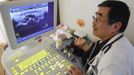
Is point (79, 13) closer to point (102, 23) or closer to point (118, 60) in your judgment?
point (102, 23)

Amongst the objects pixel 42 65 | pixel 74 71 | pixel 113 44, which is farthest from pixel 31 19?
pixel 113 44

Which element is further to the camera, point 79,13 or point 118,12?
point 79,13

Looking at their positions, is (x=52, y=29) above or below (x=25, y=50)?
above

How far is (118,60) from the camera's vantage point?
851 millimetres

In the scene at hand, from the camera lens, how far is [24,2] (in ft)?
3.24

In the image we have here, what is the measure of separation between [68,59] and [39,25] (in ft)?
1.17

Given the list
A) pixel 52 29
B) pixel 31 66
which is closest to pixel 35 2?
pixel 52 29

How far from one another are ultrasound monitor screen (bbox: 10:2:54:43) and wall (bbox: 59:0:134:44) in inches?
15.9

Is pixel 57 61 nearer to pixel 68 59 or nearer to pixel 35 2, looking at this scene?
pixel 68 59

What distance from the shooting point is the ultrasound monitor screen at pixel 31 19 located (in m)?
1.01

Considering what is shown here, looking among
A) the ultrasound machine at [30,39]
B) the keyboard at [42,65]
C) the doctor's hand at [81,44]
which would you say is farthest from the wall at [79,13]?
the keyboard at [42,65]

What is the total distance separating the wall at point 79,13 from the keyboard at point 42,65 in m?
0.56

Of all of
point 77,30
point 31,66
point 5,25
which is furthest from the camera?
point 77,30

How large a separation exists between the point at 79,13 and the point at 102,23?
1.88 feet
